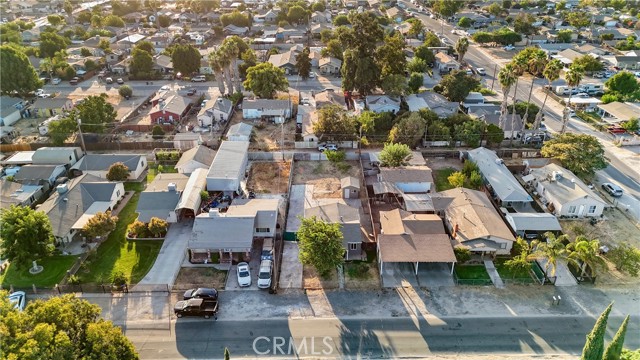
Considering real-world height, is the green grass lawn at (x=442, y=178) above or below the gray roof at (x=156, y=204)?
below

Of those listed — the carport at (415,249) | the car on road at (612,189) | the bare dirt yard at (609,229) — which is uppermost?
the carport at (415,249)

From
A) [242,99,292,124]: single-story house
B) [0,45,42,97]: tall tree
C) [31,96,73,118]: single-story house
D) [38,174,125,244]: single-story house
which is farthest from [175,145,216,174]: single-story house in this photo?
[0,45,42,97]: tall tree

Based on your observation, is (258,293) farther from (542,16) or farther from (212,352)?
(542,16)

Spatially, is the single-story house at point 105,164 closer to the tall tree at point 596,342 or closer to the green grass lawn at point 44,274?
the green grass lawn at point 44,274

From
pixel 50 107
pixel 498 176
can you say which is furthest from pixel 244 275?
pixel 50 107

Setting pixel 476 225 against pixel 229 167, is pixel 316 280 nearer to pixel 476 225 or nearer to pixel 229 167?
pixel 476 225

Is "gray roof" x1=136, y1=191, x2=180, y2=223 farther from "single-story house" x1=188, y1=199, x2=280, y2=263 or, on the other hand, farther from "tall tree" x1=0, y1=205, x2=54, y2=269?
"tall tree" x1=0, y1=205, x2=54, y2=269

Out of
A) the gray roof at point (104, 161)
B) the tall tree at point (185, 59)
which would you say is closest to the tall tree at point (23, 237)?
the gray roof at point (104, 161)
